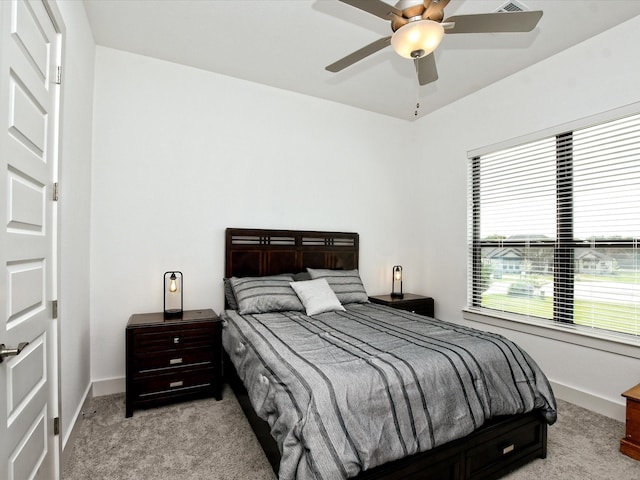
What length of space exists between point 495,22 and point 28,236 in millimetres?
2494

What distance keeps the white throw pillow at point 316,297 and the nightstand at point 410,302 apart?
0.83 meters

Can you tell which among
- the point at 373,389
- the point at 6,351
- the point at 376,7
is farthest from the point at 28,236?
the point at 376,7

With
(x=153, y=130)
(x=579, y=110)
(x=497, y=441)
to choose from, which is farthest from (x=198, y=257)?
(x=579, y=110)

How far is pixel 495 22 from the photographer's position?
1.79 m

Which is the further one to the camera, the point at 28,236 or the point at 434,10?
the point at 434,10

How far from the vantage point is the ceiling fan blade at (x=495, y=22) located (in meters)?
1.71

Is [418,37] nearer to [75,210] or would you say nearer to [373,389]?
[373,389]

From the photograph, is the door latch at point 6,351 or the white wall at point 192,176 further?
the white wall at point 192,176

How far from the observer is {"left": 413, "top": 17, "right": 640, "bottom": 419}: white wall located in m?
2.61

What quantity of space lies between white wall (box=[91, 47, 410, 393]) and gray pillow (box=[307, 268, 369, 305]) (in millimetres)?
595

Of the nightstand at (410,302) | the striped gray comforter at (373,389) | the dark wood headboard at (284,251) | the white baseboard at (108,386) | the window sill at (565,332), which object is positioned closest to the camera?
the striped gray comforter at (373,389)

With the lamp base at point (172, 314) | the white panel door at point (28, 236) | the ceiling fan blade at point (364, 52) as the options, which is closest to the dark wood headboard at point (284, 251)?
the lamp base at point (172, 314)

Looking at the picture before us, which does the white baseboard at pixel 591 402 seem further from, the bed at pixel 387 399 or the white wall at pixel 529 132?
the bed at pixel 387 399

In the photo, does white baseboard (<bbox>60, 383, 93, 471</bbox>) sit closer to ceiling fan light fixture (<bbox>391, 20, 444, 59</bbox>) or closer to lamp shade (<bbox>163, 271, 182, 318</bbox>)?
lamp shade (<bbox>163, 271, 182, 318</bbox>)
